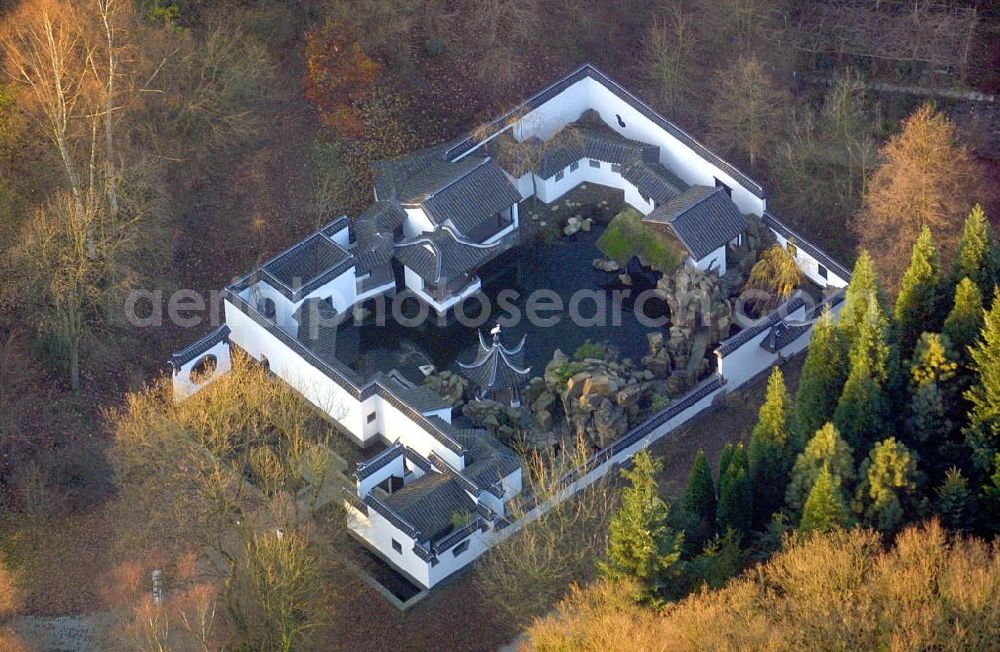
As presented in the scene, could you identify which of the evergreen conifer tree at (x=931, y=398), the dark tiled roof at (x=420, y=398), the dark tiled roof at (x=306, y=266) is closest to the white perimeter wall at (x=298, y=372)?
the dark tiled roof at (x=420, y=398)

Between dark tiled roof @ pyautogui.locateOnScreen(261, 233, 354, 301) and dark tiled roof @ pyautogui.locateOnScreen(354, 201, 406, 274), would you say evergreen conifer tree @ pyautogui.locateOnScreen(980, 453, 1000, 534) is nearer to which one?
dark tiled roof @ pyautogui.locateOnScreen(354, 201, 406, 274)

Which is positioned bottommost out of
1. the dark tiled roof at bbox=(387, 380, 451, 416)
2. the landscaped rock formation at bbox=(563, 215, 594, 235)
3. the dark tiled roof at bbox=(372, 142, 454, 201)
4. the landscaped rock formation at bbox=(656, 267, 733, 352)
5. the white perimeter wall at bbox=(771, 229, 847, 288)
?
the dark tiled roof at bbox=(387, 380, 451, 416)

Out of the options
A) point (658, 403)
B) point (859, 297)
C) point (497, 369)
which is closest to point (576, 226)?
point (497, 369)

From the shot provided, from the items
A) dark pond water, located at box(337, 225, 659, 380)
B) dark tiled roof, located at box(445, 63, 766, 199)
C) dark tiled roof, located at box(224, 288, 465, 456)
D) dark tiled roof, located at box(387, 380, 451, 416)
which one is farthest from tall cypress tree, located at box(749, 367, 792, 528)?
dark tiled roof, located at box(445, 63, 766, 199)

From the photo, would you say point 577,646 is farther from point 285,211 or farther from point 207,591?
point 285,211

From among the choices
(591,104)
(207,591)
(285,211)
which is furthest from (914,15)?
(207,591)

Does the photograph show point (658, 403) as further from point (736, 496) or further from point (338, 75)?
point (338, 75)
